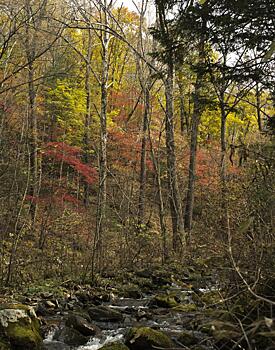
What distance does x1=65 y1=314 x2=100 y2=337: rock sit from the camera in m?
6.41

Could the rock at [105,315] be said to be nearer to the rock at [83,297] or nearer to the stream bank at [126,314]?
the stream bank at [126,314]

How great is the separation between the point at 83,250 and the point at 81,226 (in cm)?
169

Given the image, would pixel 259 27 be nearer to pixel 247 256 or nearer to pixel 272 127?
pixel 272 127

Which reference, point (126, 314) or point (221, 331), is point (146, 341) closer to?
point (126, 314)

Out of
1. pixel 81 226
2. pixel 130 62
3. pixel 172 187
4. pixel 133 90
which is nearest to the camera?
pixel 81 226

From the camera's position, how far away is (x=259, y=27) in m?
6.03

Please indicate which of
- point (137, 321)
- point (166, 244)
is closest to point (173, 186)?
point (166, 244)

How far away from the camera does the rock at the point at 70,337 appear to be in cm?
601

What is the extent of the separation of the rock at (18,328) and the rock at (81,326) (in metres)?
0.77

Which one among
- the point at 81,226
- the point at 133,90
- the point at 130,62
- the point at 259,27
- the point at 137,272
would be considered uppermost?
the point at 130,62

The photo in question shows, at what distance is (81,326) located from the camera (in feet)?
21.2

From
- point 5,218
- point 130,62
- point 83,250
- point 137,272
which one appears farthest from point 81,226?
point 130,62

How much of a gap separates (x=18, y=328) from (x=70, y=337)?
1006mm

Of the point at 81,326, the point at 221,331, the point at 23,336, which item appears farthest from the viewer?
the point at 81,326
